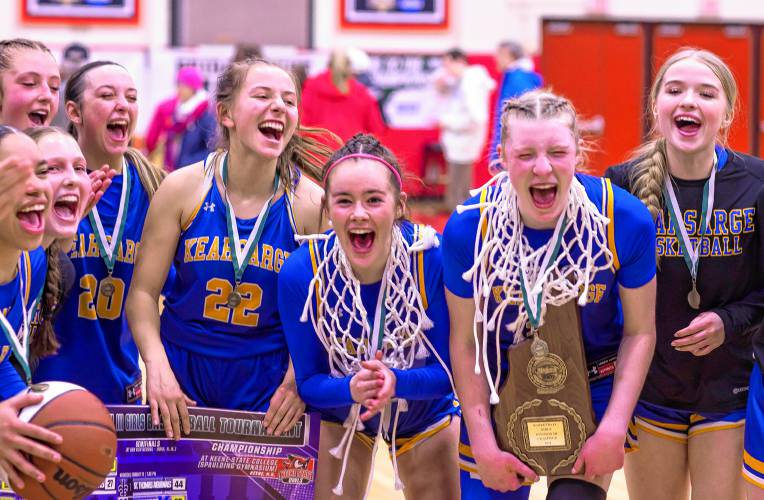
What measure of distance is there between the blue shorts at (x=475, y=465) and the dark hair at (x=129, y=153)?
1492mm

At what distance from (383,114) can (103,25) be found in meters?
3.85

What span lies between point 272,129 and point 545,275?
1.17 m

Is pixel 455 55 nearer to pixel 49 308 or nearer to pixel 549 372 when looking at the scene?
pixel 49 308

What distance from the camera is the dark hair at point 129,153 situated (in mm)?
4027

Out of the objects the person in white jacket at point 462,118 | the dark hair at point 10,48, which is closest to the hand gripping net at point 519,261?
the dark hair at point 10,48

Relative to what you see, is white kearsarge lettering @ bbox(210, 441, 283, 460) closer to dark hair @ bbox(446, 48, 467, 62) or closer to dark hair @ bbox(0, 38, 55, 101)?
dark hair @ bbox(0, 38, 55, 101)

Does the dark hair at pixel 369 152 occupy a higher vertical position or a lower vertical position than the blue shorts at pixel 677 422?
higher

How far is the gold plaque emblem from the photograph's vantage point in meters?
3.26

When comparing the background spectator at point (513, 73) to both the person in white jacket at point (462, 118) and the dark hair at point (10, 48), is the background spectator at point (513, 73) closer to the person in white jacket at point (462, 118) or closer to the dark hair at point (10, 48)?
the person in white jacket at point (462, 118)

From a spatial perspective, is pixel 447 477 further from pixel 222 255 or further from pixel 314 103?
pixel 314 103

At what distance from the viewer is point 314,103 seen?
414 inches

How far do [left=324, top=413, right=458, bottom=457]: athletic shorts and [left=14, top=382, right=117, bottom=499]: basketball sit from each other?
825 mm

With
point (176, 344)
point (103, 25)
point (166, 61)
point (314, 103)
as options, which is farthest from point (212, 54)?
point (176, 344)

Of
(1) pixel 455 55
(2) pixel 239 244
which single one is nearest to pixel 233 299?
(2) pixel 239 244
